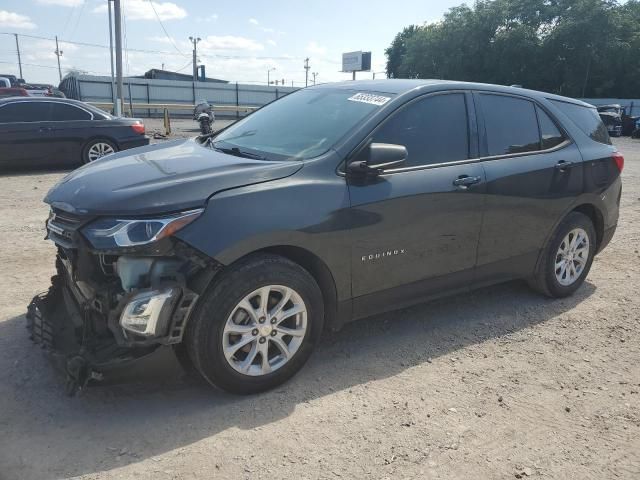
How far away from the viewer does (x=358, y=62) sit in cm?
5484

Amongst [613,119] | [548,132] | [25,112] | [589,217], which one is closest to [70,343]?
[548,132]

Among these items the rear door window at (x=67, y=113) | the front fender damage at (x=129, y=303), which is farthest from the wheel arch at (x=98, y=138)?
the front fender damage at (x=129, y=303)

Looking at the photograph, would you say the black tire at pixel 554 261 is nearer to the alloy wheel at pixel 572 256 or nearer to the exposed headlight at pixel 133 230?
the alloy wheel at pixel 572 256

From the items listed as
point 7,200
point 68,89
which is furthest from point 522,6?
point 7,200

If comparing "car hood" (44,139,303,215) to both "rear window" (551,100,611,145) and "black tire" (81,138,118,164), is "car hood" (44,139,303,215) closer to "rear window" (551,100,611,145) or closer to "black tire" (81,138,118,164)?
"rear window" (551,100,611,145)

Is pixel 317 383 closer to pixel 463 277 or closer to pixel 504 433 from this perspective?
pixel 504 433

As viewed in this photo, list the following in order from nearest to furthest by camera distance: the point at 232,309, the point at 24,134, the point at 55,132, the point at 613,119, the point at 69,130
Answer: the point at 232,309 → the point at 24,134 → the point at 55,132 → the point at 69,130 → the point at 613,119

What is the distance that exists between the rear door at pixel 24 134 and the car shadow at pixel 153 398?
23.6 ft

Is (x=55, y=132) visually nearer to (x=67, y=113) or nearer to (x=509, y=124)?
(x=67, y=113)

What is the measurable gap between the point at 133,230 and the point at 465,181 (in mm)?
2255

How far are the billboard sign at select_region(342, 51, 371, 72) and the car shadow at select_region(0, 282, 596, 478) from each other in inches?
2060

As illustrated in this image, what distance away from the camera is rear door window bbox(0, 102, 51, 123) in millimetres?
9945

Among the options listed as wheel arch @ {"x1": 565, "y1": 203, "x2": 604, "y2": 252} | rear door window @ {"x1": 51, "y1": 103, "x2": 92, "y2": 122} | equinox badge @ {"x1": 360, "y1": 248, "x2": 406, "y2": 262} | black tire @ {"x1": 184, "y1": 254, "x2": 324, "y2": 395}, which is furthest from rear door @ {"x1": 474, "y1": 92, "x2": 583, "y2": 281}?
rear door window @ {"x1": 51, "y1": 103, "x2": 92, "y2": 122}

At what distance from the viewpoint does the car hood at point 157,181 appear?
2809 millimetres
